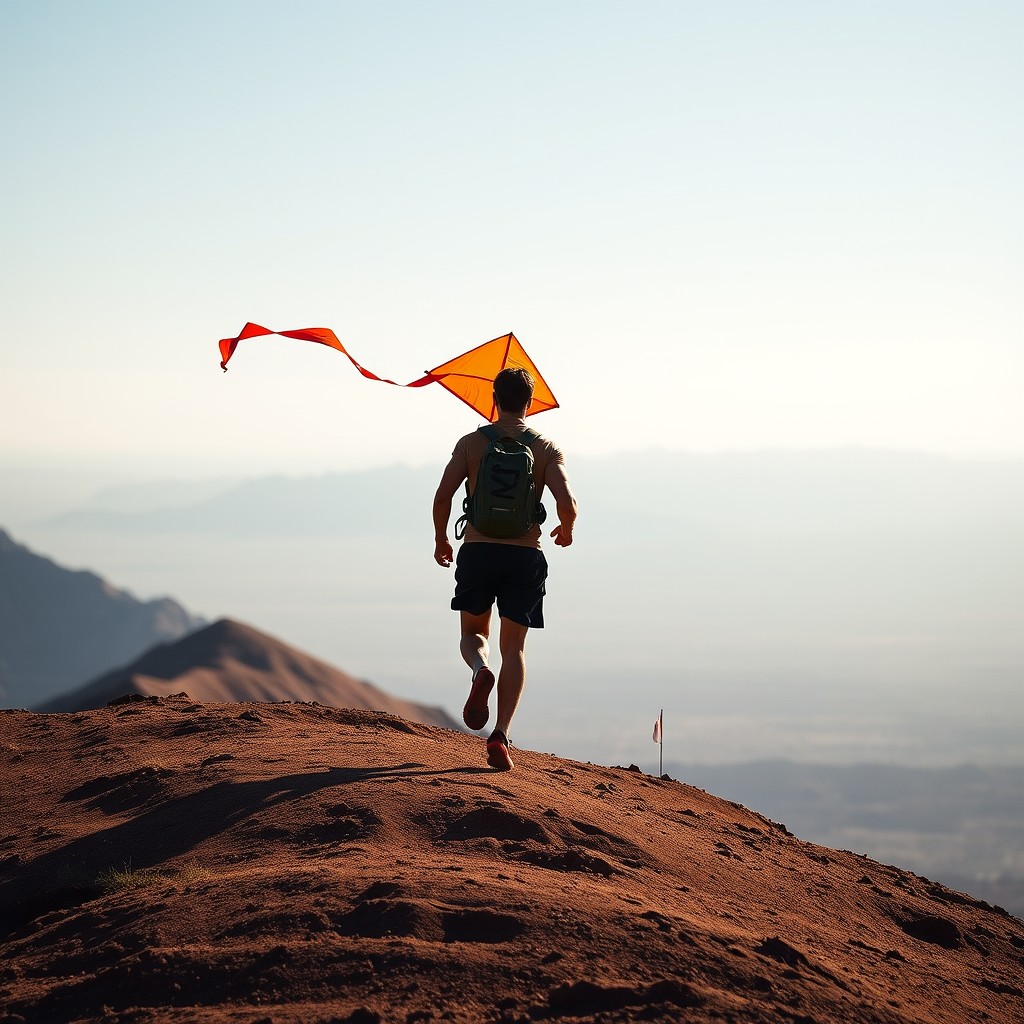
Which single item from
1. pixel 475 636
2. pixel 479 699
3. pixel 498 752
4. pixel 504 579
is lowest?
pixel 498 752

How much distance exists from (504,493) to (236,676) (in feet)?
136

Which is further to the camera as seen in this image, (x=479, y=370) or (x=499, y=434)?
(x=479, y=370)

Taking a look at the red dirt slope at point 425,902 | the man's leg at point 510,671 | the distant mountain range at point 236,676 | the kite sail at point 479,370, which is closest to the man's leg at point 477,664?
the man's leg at point 510,671

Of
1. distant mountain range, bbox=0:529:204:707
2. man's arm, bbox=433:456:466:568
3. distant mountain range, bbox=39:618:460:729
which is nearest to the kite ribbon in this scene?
man's arm, bbox=433:456:466:568

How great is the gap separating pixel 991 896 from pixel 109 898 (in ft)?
503

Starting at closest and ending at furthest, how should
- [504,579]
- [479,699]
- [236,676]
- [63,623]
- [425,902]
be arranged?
[425,902]
[479,699]
[504,579]
[236,676]
[63,623]

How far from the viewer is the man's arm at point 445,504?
25.4 feet

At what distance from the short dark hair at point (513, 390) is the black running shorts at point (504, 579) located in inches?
34.9

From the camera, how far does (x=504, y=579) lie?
7.79m

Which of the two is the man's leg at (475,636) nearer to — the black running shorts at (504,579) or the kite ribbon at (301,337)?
the black running shorts at (504,579)

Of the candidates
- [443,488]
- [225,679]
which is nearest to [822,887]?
[443,488]

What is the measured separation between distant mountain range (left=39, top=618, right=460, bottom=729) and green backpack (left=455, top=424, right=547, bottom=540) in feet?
121

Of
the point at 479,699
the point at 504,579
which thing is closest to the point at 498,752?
the point at 479,699

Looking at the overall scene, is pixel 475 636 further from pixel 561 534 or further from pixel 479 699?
pixel 561 534
